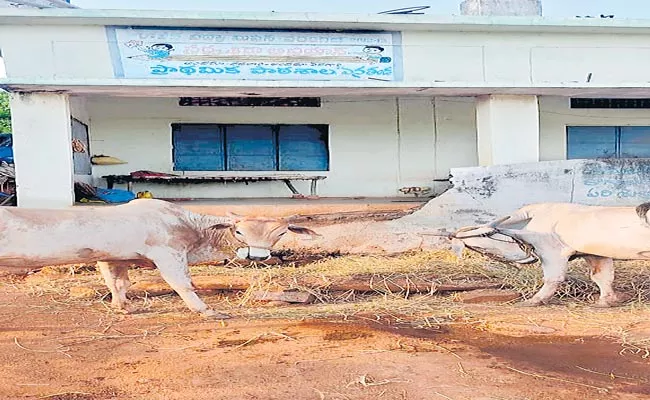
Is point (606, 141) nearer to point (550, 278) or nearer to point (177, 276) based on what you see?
point (550, 278)

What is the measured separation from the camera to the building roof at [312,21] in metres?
9.57

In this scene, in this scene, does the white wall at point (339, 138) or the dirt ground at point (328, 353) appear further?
the white wall at point (339, 138)

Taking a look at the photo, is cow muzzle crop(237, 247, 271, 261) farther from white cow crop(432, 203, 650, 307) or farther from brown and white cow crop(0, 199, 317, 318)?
white cow crop(432, 203, 650, 307)

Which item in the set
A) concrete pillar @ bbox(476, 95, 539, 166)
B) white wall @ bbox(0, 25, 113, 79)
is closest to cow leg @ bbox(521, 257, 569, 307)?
concrete pillar @ bbox(476, 95, 539, 166)

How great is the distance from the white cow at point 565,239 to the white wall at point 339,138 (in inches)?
226

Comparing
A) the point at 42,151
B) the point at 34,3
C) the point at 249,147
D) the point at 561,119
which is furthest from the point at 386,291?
the point at 34,3

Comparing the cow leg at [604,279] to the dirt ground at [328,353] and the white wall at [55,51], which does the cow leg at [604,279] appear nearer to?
the dirt ground at [328,353]

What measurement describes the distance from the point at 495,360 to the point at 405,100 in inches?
347

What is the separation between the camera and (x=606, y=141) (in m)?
13.5

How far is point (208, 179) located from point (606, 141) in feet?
27.3

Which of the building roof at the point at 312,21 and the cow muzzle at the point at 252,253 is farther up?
the building roof at the point at 312,21

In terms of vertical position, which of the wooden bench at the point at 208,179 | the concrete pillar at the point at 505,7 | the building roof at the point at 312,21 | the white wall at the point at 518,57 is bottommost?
the wooden bench at the point at 208,179

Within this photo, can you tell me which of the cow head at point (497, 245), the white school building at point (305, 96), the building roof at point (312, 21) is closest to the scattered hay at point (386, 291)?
the cow head at point (497, 245)

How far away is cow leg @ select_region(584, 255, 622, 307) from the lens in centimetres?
687
